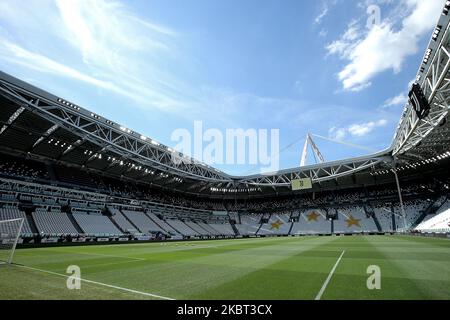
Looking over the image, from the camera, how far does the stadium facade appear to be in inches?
1035

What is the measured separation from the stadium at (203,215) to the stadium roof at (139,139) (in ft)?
0.58

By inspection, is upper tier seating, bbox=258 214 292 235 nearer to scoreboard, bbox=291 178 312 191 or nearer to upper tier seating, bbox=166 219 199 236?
scoreboard, bbox=291 178 312 191

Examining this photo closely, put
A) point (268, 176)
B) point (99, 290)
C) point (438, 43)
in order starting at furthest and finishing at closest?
point (268, 176) → point (438, 43) → point (99, 290)

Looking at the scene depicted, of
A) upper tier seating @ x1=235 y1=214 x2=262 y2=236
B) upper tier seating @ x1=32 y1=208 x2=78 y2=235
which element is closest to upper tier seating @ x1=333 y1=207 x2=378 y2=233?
upper tier seating @ x1=235 y1=214 x2=262 y2=236

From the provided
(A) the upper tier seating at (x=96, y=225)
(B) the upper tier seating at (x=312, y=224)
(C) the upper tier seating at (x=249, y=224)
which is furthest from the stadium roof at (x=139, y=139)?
(C) the upper tier seating at (x=249, y=224)

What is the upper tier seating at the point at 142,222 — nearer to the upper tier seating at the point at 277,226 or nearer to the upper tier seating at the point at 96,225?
the upper tier seating at the point at 96,225

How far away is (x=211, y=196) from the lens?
71.6m

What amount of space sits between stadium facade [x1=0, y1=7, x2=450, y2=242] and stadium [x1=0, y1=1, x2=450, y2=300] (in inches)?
8.5

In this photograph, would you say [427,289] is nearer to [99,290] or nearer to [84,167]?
[99,290]

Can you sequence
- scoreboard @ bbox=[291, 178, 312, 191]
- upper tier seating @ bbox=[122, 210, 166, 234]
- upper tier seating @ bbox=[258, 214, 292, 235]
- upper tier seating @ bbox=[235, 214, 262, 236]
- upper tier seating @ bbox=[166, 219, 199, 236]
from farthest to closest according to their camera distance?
upper tier seating @ bbox=[235, 214, 262, 236]
upper tier seating @ bbox=[258, 214, 292, 235]
upper tier seating @ bbox=[166, 219, 199, 236]
scoreboard @ bbox=[291, 178, 312, 191]
upper tier seating @ bbox=[122, 210, 166, 234]

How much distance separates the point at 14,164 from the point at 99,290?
39.1m
